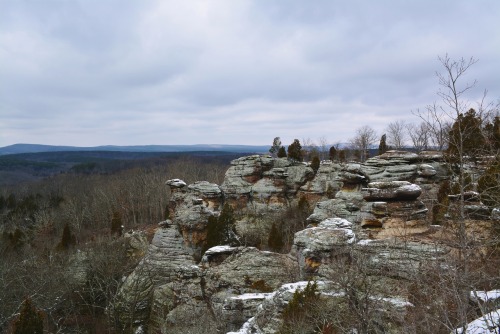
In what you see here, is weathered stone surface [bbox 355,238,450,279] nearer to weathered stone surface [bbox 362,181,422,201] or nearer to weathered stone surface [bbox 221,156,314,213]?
weathered stone surface [bbox 362,181,422,201]

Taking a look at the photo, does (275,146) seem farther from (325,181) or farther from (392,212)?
(392,212)

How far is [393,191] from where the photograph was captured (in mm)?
16578

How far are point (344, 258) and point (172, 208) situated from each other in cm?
2596

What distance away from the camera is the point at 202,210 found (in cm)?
3159

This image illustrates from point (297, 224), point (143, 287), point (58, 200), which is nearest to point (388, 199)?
point (143, 287)

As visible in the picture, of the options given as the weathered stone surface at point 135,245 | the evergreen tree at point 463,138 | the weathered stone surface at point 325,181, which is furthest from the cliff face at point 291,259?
the weathered stone surface at point 325,181

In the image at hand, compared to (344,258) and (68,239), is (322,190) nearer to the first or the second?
(344,258)

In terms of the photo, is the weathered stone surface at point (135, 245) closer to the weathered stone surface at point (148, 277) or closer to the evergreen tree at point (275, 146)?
the weathered stone surface at point (148, 277)

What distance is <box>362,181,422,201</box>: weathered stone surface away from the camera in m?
16.4

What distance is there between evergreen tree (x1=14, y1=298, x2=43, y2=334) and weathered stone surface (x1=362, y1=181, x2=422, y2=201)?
16.5 meters

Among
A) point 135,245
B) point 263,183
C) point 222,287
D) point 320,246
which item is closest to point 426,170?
point 320,246

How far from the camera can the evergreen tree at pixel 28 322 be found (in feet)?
51.7

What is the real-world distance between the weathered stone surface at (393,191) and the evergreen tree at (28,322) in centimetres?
1649

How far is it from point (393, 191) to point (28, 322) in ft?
58.0
